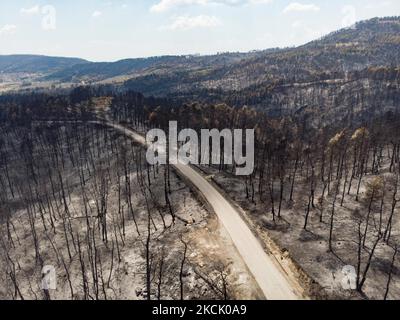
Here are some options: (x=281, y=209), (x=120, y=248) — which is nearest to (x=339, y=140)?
(x=281, y=209)

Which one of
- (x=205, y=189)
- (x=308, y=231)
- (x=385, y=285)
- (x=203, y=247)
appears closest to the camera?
(x=385, y=285)

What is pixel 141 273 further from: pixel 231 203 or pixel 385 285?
pixel 385 285

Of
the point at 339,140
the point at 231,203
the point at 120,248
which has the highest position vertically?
the point at 339,140

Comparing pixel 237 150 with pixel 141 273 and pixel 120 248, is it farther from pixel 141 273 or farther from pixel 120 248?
pixel 141 273

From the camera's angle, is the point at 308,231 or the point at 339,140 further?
the point at 339,140

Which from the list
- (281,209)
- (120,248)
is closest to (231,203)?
(281,209)
